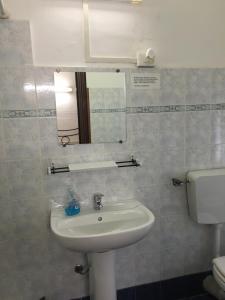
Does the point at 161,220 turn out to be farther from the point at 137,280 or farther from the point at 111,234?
the point at 111,234

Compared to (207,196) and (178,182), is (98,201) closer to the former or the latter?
(178,182)

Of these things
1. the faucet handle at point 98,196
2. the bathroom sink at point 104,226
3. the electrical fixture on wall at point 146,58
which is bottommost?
the bathroom sink at point 104,226

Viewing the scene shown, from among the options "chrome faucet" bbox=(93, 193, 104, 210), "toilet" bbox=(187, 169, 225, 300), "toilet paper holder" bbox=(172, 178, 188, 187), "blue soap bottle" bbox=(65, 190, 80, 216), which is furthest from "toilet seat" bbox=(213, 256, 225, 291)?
"blue soap bottle" bbox=(65, 190, 80, 216)

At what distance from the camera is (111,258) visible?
146 centimetres

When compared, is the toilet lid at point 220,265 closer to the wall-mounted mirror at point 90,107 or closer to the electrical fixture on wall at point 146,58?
the wall-mounted mirror at point 90,107

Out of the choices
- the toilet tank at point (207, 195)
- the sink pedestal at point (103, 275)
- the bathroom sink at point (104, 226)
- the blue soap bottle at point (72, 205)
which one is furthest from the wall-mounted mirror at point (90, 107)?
the sink pedestal at point (103, 275)

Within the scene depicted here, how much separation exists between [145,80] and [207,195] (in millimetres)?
883

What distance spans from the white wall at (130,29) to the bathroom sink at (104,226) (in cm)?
93

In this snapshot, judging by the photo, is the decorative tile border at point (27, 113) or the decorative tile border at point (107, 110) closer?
the decorative tile border at point (27, 113)

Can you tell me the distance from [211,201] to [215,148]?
0.39 metres

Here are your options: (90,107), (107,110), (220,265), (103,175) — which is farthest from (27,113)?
(220,265)

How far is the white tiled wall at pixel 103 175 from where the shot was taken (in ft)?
4.75

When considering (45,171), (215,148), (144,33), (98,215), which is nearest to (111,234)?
(98,215)

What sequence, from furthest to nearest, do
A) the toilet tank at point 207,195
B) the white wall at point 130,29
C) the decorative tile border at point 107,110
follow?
the toilet tank at point 207,195, the decorative tile border at point 107,110, the white wall at point 130,29
